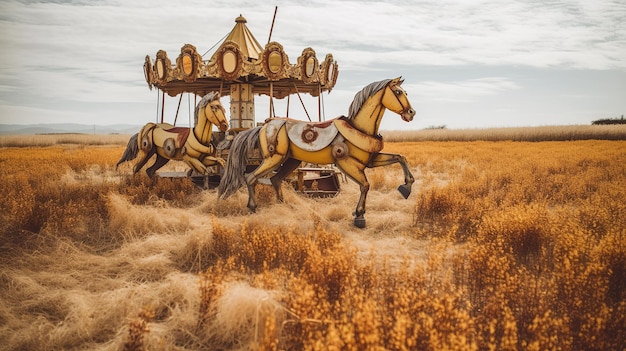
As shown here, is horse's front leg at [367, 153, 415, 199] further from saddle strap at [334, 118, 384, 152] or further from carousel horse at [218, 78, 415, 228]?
saddle strap at [334, 118, 384, 152]

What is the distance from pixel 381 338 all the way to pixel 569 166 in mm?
12984

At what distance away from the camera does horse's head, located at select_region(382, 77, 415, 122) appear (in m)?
6.23

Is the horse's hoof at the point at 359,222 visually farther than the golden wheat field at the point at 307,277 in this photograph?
Yes

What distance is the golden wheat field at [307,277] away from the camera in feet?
9.05

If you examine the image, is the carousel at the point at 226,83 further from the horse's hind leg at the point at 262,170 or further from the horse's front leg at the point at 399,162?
the horse's front leg at the point at 399,162

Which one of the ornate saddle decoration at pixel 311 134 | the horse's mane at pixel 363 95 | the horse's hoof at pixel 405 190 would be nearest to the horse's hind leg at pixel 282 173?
the ornate saddle decoration at pixel 311 134

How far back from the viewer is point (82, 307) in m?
3.45

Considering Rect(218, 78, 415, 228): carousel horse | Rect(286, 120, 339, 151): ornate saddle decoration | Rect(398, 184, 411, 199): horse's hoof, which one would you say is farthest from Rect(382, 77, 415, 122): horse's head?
Rect(398, 184, 411, 199): horse's hoof

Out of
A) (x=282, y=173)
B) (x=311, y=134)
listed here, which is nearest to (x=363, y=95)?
(x=311, y=134)

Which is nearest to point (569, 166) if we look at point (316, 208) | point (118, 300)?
point (316, 208)

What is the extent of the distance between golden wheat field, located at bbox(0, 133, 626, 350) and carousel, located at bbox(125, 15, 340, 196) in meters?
1.54

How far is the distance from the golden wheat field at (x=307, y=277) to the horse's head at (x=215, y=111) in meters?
1.63

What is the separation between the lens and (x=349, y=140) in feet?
21.5

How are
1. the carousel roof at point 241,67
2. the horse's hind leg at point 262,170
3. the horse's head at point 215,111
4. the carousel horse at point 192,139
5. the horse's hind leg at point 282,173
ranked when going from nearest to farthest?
the horse's hind leg at point 262,170 < the horse's hind leg at point 282,173 < the horse's head at point 215,111 < the carousel horse at point 192,139 < the carousel roof at point 241,67
